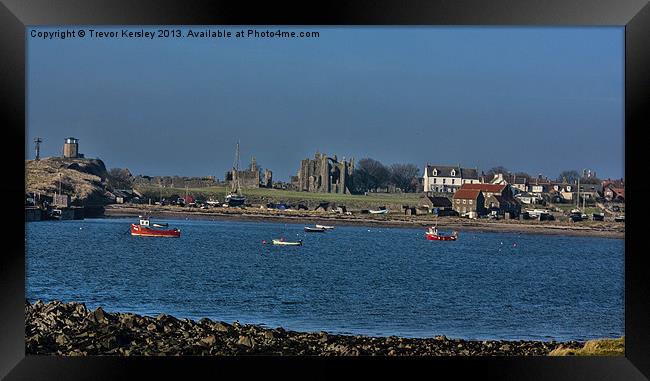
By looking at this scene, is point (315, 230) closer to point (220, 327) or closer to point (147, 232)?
point (147, 232)

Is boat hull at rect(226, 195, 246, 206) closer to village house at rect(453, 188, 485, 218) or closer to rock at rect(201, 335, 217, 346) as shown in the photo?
village house at rect(453, 188, 485, 218)

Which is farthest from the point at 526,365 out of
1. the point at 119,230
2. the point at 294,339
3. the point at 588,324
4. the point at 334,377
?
the point at 119,230

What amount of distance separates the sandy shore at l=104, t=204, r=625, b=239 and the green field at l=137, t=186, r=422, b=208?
40 centimetres

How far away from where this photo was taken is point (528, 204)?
1761 cm

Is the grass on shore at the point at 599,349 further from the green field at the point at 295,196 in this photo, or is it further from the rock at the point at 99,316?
the green field at the point at 295,196

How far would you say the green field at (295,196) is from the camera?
1717 cm

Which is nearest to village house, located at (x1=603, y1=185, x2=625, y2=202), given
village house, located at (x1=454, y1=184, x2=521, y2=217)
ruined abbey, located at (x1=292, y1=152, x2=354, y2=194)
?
village house, located at (x1=454, y1=184, x2=521, y2=217)

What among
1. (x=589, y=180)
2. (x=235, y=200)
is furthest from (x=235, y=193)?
(x=589, y=180)

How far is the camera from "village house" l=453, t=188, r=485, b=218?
17.0 meters

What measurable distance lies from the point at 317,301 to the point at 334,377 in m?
7.86

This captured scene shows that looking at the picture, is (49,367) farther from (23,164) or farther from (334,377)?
(334,377)

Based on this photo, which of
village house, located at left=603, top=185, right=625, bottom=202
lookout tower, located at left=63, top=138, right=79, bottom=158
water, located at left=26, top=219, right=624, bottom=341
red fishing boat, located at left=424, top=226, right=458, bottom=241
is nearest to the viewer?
water, located at left=26, top=219, right=624, bottom=341

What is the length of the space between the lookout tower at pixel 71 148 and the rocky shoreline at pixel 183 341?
6798 mm
